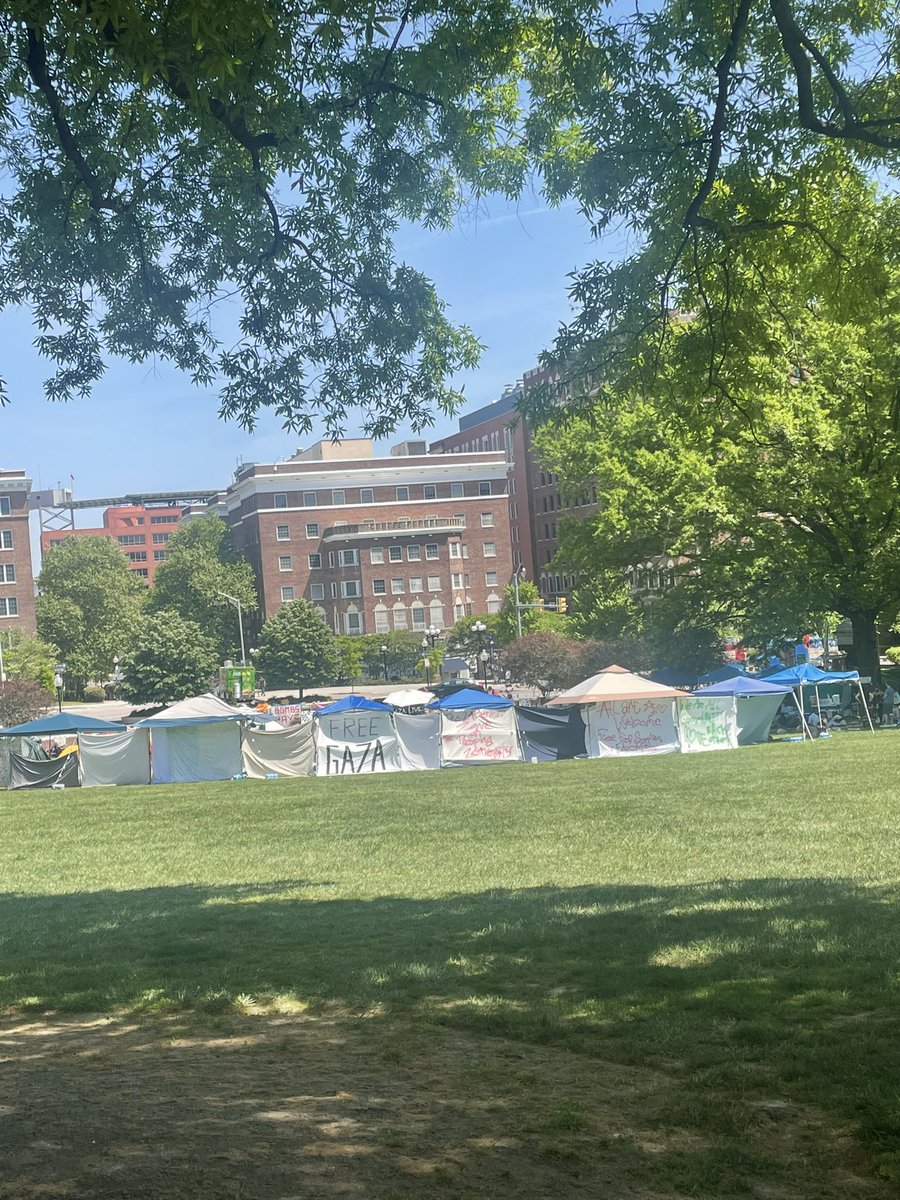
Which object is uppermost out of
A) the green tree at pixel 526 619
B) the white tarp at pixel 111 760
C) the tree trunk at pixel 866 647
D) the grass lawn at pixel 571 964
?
the green tree at pixel 526 619

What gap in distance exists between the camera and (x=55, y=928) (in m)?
12.5

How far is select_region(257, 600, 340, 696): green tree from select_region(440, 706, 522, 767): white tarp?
226 ft

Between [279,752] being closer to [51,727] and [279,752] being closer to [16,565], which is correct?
[51,727]

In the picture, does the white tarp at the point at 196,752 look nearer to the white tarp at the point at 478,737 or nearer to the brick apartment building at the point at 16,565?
the white tarp at the point at 478,737

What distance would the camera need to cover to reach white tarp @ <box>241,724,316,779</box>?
42.1 m

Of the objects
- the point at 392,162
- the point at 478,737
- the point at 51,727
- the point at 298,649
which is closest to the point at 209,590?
the point at 298,649

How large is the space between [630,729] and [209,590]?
9198cm

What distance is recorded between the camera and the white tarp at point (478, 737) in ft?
138

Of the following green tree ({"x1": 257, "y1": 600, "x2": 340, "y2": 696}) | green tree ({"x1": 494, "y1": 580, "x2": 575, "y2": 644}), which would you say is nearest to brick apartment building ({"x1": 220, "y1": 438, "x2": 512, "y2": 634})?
green tree ({"x1": 257, "y1": 600, "x2": 340, "y2": 696})

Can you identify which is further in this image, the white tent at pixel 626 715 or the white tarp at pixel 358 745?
the white tarp at pixel 358 745

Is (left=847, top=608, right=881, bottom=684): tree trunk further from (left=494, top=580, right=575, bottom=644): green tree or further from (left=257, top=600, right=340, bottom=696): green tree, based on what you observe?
(left=257, top=600, right=340, bottom=696): green tree

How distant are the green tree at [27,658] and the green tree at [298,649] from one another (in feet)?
56.5

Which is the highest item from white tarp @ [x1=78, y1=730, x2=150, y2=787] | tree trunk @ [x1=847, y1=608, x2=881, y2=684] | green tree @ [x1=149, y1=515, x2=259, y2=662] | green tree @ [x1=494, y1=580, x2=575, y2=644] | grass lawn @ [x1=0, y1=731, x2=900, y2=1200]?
green tree @ [x1=149, y1=515, x2=259, y2=662]

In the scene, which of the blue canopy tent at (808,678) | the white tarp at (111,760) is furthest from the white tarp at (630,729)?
the white tarp at (111,760)
